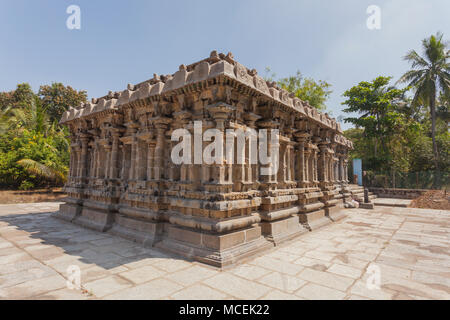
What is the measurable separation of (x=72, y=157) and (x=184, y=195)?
8260mm

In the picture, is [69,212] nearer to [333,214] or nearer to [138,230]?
[138,230]

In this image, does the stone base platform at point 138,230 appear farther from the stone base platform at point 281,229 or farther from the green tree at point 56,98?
the green tree at point 56,98

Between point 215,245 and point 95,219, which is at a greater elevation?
point 215,245

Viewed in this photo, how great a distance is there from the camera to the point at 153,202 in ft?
20.8

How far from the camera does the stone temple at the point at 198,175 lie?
5209mm

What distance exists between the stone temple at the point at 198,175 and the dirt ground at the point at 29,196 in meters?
8.83

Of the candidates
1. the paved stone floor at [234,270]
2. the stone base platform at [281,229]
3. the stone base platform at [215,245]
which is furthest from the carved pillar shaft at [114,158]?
the stone base platform at [281,229]

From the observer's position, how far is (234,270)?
435 cm

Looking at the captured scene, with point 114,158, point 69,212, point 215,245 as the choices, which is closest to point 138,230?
point 215,245

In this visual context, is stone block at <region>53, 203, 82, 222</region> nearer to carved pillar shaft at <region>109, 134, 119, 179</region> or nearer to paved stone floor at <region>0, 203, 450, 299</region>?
paved stone floor at <region>0, 203, 450, 299</region>

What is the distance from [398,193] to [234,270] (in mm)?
23145

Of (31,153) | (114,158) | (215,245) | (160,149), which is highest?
(31,153)
